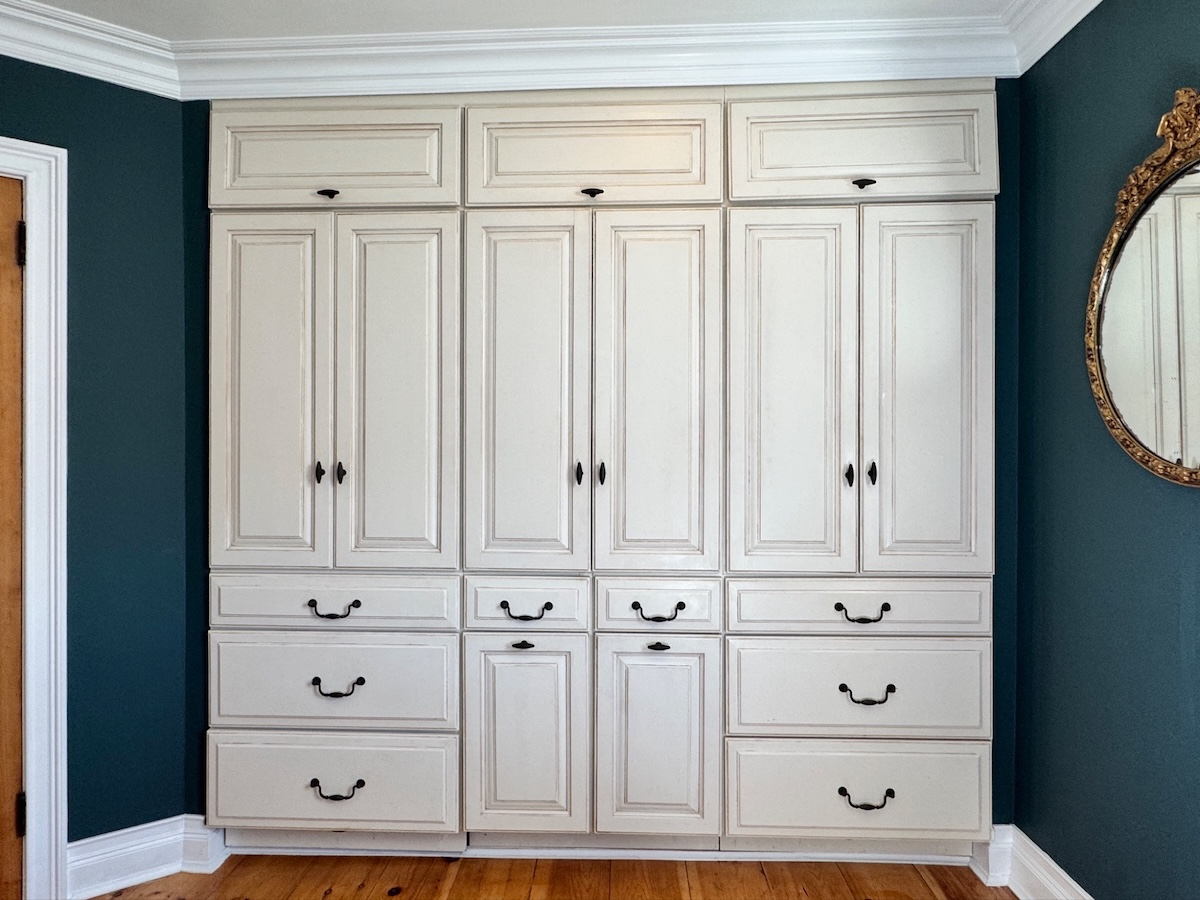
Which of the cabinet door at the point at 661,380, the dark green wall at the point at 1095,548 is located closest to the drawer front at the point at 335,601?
the cabinet door at the point at 661,380

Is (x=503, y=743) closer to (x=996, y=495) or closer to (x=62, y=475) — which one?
(x=62, y=475)

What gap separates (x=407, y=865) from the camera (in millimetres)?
2385

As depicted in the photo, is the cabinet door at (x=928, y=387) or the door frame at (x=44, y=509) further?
the cabinet door at (x=928, y=387)

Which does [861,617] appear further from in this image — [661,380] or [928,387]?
[661,380]

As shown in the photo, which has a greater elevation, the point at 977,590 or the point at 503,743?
the point at 977,590

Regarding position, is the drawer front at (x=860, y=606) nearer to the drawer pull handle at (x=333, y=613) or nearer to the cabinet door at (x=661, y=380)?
the cabinet door at (x=661, y=380)

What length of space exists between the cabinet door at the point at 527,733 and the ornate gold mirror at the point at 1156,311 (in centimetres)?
154

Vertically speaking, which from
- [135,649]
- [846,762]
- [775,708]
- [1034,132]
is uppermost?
[1034,132]

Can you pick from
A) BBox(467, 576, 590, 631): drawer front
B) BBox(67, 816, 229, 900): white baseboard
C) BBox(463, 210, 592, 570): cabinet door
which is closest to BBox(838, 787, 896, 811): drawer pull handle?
BBox(467, 576, 590, 631): drawer front

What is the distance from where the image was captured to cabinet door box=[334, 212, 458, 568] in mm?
2354

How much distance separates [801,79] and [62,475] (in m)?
2.46

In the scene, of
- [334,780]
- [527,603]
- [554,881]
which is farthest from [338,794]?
[527,603]

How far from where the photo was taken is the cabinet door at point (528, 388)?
234 centimetres

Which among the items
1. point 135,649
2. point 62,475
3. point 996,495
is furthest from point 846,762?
point 62,475
